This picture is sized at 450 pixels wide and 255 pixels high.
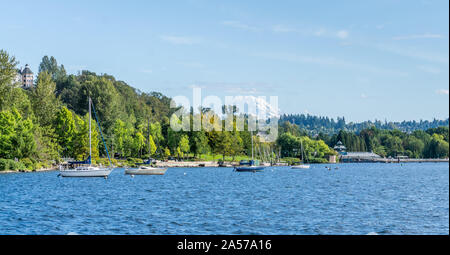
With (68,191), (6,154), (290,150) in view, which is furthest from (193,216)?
(290,150)

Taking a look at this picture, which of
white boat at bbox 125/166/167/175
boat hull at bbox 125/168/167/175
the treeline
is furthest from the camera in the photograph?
the treeline

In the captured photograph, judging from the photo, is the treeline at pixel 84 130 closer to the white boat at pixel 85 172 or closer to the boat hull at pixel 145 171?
the boat hull at pixel 145 171

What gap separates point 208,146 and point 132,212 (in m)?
113

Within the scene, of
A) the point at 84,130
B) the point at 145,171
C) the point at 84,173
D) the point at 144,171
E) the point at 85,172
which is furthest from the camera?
the point at 84,130

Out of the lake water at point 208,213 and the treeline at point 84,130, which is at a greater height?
the treeline at point 84,130

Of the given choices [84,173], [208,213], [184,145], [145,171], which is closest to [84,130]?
[145,171]

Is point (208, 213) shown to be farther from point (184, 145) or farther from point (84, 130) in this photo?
point (184, 145)

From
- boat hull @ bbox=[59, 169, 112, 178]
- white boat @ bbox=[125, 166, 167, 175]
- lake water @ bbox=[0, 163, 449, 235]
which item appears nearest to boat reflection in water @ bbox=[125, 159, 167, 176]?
white boat @ bbox=[125, 166, 167, 175]

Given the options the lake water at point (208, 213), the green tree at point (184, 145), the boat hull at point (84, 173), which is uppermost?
the green tree at point (184, 145)

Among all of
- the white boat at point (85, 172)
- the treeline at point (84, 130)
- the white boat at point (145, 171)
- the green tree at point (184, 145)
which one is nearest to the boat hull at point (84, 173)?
the white boat at point (85, 172)

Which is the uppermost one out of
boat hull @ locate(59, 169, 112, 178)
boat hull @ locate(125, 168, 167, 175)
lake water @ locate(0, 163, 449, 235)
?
boat hull @ locate(59, 169, 112, 178)

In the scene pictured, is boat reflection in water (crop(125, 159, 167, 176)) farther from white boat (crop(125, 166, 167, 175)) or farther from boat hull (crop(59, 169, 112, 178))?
boat hull (crop(59, 169, 112, 178))

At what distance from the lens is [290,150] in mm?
197000
